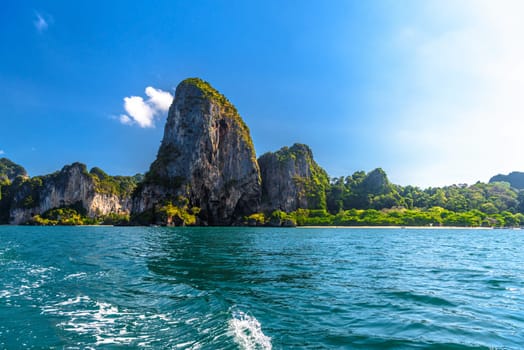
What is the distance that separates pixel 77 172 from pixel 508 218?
700ft

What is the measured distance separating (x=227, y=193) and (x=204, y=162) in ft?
57.8

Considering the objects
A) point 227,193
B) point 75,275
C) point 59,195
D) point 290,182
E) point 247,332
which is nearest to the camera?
point 247,332

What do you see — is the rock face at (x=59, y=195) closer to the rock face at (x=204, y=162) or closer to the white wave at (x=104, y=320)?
the rock face at (x=204, y=162)

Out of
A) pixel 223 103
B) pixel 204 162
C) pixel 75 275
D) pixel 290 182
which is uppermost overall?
pixel 223 103

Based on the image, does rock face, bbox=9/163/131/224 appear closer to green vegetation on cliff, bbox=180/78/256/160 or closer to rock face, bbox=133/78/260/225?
rock face, bbox=133/78/260/225

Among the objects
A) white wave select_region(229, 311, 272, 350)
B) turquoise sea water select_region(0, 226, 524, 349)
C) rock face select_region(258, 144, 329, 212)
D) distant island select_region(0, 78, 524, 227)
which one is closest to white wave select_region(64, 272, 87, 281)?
turquoise sea water select_region(0, 226, 524, 349)

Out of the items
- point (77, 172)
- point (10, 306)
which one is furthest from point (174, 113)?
point (10, 306)

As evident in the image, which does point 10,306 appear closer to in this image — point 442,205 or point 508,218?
point 508,218

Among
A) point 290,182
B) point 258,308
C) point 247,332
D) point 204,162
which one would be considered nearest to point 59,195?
point 204,162

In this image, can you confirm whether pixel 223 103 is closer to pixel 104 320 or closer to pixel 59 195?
Result: pixel 59 195

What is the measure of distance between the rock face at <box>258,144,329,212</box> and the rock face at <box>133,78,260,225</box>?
1661 cm

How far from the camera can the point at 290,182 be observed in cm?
15500

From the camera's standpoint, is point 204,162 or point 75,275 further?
point 204,162

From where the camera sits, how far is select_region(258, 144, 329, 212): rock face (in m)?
154
